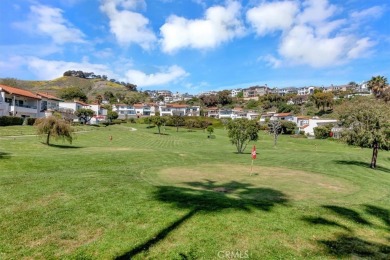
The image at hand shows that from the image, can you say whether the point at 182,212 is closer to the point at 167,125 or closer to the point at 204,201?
the point at 204,201

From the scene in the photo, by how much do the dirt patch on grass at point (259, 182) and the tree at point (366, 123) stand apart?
13011mm

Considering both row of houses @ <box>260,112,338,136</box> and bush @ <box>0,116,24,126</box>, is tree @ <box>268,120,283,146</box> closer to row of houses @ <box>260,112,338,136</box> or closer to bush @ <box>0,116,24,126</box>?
row of houses @ <box>260,112,338,136</box>

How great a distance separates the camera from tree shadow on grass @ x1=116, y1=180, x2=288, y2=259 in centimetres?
984

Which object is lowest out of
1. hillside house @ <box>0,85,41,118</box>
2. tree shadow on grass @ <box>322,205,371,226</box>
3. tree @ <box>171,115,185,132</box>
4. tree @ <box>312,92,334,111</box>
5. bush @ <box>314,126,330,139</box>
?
tree shadow on grass @ <box>322,205,371,226</box>

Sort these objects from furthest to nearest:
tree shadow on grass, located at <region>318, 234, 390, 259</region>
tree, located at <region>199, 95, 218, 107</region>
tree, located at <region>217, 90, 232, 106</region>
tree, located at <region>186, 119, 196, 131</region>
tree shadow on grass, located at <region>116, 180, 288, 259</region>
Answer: tree, located at <region>199, 95, 218, 107</region>, tree, located at <region>217, 90, 232, 106</region>, tree, located at <region>186, 119, 196, 131</region>, tree shadow on grass, located at <region>116, 180, 288, 259</region>, tree shadow on grass, located at <region>318, 234, 390, 259</region>

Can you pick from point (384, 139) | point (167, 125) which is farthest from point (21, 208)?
point (167, 125)

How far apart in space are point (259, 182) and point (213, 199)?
6049 millimetres

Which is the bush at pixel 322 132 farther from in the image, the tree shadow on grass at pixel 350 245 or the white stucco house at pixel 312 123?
the tree shadow on grass at pixel 350 245

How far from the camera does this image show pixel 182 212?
33.8ft

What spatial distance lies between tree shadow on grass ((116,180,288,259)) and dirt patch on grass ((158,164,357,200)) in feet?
0.77

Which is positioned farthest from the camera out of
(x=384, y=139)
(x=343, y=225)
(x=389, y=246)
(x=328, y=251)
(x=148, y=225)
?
(x=384, y=139)

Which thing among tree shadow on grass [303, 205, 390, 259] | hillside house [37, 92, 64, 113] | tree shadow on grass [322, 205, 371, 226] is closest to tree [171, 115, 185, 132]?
hillside house [37, 92, 64, 113]

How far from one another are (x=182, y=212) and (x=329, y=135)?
300 ft

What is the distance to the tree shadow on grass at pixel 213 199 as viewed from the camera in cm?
984
